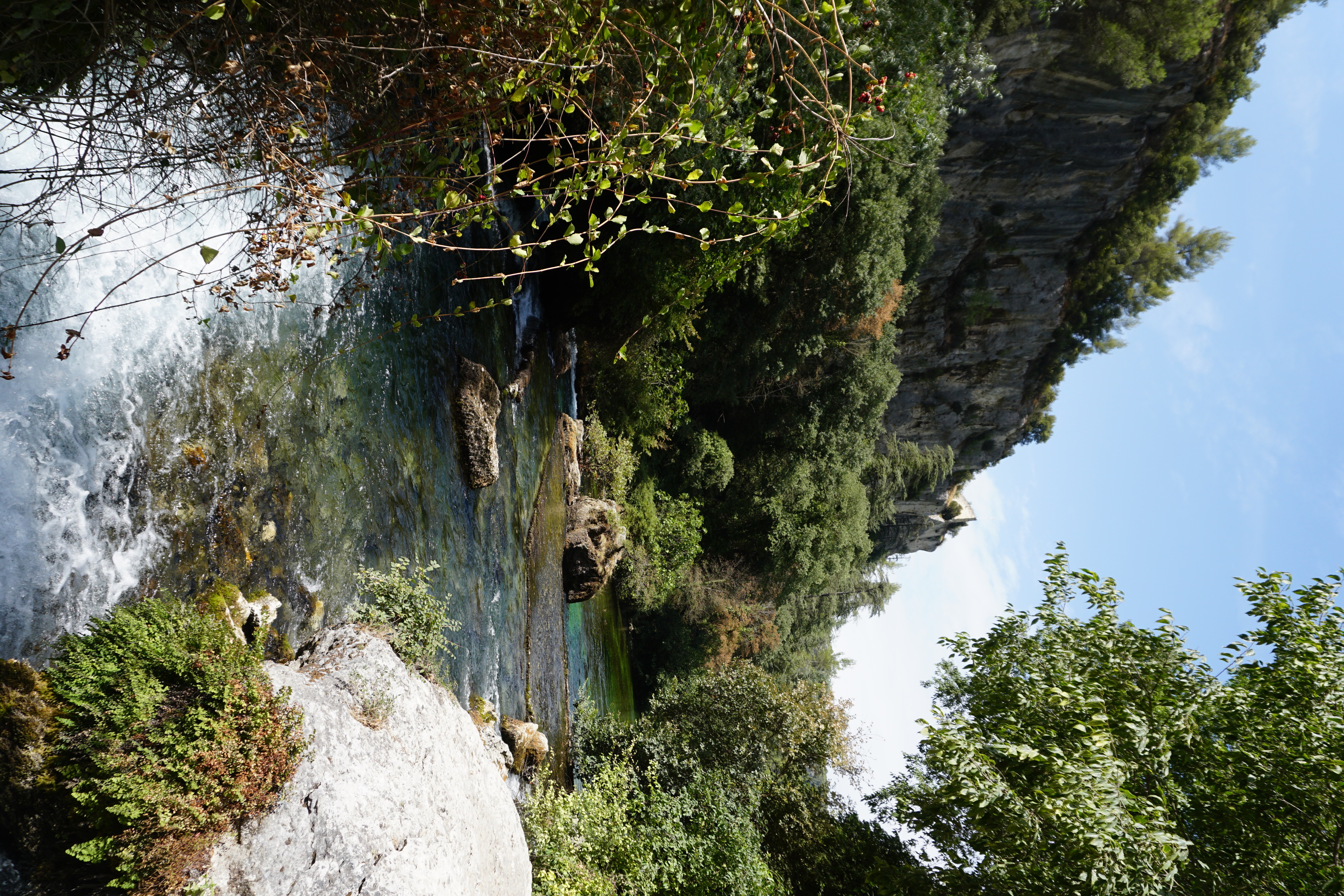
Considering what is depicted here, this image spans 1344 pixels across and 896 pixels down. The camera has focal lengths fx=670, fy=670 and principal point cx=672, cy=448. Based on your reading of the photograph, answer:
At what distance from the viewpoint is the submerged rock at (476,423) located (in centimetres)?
924

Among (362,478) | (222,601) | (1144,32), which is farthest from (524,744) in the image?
(1144,32)

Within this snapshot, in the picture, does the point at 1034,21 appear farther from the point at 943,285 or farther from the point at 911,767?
the point at 911,767

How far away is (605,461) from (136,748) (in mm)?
12043

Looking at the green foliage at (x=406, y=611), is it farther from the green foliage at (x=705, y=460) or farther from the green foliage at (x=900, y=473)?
the green foliage at (x=900, y=473)

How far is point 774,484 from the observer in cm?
1930

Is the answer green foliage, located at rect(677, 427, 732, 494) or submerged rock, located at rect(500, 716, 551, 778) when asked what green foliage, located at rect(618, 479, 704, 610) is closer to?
green foliage, located at rect(677, 427, 732, 494)

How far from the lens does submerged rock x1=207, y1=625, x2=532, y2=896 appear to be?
178 inches

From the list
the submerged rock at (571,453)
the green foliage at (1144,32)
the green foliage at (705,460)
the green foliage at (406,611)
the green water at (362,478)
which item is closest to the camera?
the green water at (362,478)

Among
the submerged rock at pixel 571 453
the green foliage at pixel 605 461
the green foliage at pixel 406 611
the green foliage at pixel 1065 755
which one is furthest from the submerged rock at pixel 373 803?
the green foliage at pixel 605 461

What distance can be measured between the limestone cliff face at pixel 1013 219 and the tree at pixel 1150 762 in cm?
1374

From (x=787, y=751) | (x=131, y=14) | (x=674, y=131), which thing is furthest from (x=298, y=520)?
(x=787, y=751)

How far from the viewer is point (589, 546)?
558 inches

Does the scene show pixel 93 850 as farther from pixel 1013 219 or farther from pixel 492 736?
pixel 1013 219

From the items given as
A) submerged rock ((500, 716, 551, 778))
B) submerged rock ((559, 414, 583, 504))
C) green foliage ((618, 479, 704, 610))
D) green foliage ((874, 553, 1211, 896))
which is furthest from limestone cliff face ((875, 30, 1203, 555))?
submerged rock ((500, 716, 551, 778))
